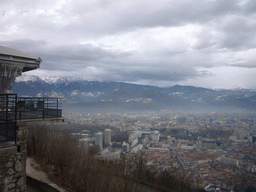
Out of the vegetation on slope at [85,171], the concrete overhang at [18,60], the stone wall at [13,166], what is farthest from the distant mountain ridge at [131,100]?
the stone wall at [13,166]

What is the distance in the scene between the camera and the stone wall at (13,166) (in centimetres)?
571

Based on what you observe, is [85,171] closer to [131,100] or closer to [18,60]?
[18,60]

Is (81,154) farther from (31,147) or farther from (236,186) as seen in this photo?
(236,186)

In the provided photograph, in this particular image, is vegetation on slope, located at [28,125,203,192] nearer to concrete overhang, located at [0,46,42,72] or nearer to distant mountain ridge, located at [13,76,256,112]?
concrete overhang, located at [0,46,42,72]

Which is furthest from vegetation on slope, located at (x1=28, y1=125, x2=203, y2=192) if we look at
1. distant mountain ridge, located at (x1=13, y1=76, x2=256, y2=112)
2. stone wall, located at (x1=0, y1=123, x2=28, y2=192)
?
distant mountain ridge, located at (x1=13, y1=76, x2=256, y2=112)

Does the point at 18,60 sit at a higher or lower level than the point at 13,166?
higher

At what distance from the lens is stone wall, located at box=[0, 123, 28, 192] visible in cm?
571

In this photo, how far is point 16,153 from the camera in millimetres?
6035

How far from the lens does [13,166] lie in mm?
5961

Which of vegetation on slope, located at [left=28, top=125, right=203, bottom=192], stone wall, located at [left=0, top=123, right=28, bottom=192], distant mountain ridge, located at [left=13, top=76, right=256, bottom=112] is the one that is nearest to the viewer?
stone wall, located at [left=0, top=123, right=28, bottom=192]

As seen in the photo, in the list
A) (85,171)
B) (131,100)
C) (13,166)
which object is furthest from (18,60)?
(131,100)

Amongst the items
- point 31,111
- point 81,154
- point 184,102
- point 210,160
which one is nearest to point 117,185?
point 81,154

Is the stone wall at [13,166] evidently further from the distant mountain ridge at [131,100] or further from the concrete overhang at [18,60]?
the distant mountain ridge at [131,100]

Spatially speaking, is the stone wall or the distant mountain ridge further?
the distant mountain ridge
